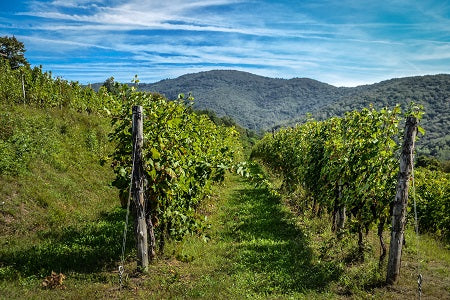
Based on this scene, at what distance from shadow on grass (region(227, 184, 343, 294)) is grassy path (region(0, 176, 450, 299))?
0.02 meters

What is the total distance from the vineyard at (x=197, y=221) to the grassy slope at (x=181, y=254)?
0.15 feet

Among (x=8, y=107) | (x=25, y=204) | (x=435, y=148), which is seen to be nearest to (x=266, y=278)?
(x=25, y=204)

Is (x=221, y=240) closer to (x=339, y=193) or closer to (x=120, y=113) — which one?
(x=339, y=193)

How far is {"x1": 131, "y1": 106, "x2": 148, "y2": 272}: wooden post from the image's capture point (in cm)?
682

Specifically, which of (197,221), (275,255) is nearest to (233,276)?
(197,221)

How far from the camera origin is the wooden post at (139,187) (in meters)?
6.82

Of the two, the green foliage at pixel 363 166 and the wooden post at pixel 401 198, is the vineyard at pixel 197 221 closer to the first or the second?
the green foliage at pixel 363 166

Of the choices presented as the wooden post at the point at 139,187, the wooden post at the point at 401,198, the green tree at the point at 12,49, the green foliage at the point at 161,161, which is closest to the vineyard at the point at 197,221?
the green foliage at the point at 161,161

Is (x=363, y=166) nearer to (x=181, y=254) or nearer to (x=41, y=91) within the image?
(x=181, y=254)

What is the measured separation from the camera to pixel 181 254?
26.8ft

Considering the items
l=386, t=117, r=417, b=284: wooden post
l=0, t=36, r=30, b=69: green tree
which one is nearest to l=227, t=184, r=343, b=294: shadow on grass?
l=386, t=117, r=417, b=284: wooden post

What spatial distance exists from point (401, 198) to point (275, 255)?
4.07 meters

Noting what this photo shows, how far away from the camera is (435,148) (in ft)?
416

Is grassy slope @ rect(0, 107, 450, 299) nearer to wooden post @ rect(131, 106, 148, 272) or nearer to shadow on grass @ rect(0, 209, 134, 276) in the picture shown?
shadow on grass @ rect(0, 209, 134, 276)
